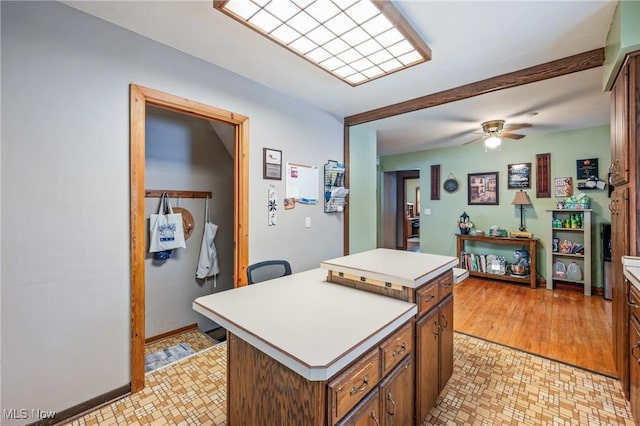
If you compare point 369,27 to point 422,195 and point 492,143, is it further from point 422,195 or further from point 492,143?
point 422,195

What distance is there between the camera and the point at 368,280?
1.51 meters

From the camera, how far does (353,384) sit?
986 mm

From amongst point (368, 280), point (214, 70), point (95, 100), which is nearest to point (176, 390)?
point (368, 280)

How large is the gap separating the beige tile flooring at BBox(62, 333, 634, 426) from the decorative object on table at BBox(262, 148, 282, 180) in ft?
5.64

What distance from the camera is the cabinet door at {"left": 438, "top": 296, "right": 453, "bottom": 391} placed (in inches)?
67.8

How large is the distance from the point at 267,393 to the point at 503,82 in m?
2.98

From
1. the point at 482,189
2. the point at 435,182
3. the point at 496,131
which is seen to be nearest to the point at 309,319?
the point at 496,131

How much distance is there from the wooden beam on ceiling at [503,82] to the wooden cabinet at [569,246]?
266cm

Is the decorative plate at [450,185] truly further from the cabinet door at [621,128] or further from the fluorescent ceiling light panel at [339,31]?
the fluorescent ceiling light panel at [339,31]

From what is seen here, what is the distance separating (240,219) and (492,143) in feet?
10.8

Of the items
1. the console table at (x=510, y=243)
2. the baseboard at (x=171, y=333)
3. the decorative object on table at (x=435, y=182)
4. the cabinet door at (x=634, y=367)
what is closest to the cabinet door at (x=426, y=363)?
the cabinet door at (x=634, y=367)

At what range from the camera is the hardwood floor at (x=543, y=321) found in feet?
7.86

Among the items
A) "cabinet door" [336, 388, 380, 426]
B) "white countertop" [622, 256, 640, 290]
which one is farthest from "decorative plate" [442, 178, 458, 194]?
"cabinet door" [336, 388, 380, 426]

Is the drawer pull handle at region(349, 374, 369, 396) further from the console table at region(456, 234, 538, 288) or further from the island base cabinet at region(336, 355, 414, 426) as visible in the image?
the console table at region(456, 234, 538, 288)
